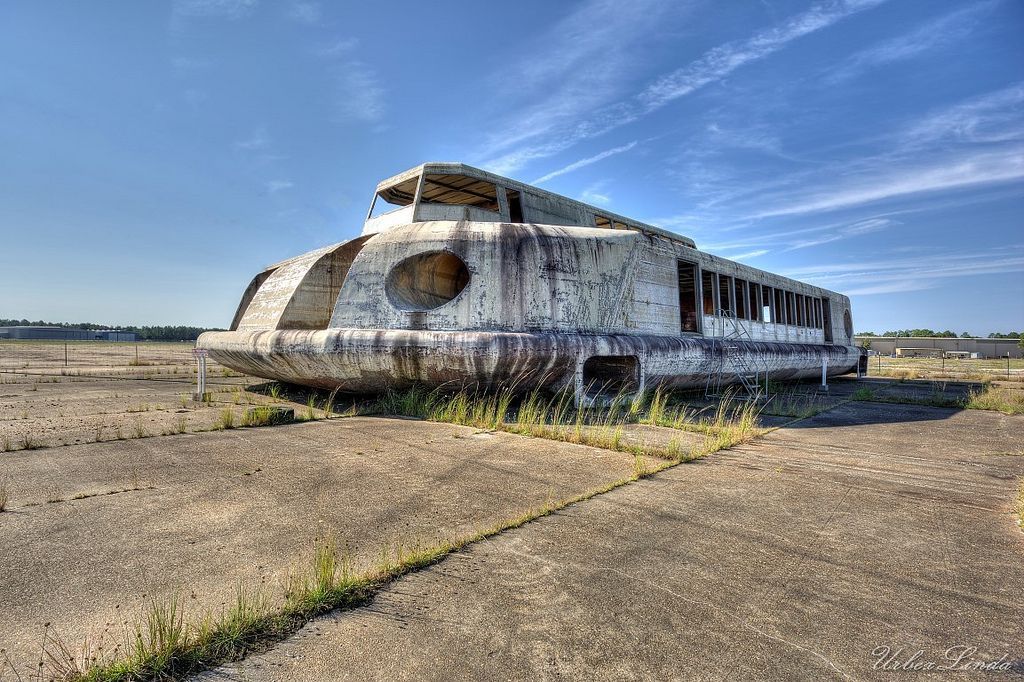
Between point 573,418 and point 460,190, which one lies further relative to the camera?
point 460,190

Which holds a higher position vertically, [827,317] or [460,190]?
[460,190]

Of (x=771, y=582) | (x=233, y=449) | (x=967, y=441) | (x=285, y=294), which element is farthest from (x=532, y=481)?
(x=285, y=294)

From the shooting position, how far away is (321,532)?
3.44 m

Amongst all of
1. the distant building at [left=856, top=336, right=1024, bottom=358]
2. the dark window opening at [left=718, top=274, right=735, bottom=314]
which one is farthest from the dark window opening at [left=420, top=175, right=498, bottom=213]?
the distant building at [left=856, top=336, right=1024, bottom=358]

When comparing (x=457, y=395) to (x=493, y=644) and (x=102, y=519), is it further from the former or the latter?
(x=493, y=644)

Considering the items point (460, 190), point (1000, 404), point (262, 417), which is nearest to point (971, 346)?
point (1000, 404)

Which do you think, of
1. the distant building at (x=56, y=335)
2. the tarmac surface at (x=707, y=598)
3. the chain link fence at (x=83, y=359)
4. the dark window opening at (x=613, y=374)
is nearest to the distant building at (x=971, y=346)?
the dark window opening at (x=613, y=374)

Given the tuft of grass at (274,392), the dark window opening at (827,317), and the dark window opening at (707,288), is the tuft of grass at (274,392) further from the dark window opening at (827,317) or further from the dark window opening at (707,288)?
the dark window opening at (827,317)

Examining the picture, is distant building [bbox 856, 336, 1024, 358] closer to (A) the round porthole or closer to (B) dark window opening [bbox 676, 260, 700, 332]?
(B) dark window opening [bbox 676, 260, 700, 332]

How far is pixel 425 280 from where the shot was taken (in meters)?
10.6

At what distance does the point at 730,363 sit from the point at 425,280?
8.92 metres

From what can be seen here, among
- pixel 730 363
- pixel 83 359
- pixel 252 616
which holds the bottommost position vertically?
pixel 252 616

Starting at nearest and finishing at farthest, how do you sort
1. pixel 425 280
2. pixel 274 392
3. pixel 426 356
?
pixel 426 356 → pixel 425 280 → pixel 274 392

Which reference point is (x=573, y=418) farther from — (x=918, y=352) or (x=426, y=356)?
(x=918, y=352)
